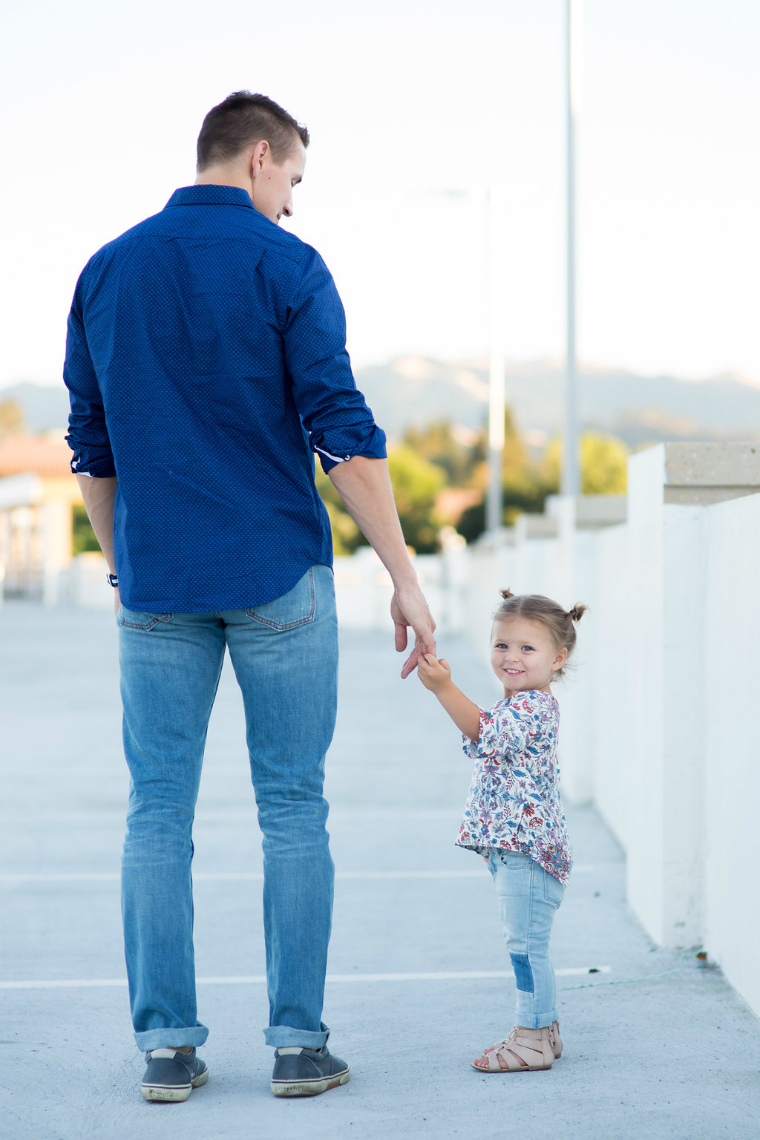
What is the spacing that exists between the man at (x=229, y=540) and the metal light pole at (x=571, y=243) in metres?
7.37

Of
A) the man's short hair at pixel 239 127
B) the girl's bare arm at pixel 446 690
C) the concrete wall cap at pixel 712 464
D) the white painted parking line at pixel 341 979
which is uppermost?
the man's short hair at pixel 239 127

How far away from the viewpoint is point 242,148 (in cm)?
287

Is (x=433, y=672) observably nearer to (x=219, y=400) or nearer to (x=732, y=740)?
(x=219, y=400)

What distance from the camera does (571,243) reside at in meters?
10.5

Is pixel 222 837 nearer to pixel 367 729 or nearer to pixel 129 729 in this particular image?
pixel 129 729

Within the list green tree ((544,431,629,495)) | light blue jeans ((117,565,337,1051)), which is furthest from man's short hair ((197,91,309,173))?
green tree ((544,431,629,495))

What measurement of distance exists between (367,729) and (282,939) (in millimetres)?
7360

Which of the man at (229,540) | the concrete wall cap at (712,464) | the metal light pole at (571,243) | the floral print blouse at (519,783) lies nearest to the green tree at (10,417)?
the metal light pole at (571,243)

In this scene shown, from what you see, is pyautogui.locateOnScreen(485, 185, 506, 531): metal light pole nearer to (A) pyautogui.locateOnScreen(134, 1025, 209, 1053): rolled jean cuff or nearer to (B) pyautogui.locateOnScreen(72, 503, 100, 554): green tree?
(A) pyautogui.locateOnScreen(134, 1025, 209, 1053): rolled jean cuff

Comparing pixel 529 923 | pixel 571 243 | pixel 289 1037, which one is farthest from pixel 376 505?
pixel 571 243

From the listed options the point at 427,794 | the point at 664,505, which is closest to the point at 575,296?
the point at 427,794

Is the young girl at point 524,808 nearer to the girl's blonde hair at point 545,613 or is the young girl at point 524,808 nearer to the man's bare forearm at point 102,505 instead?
the girl's blonde hair at point 545,613

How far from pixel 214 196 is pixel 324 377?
0.49m

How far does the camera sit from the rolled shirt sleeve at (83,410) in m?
2.93
